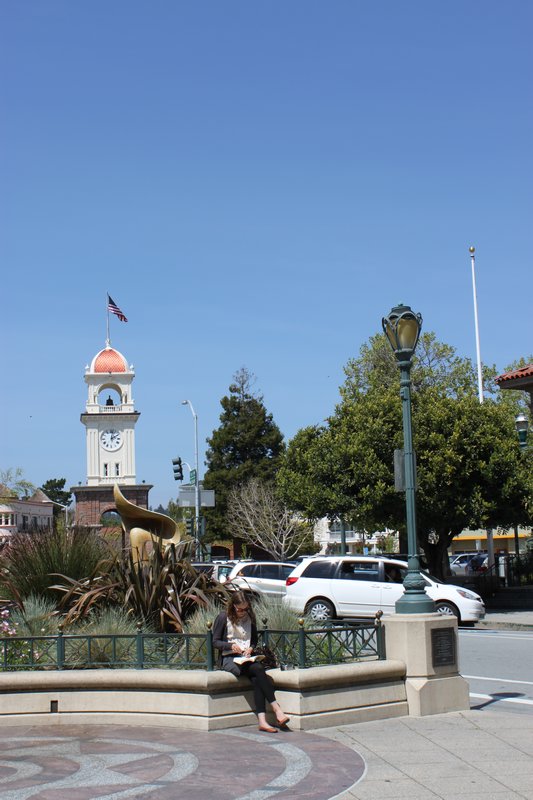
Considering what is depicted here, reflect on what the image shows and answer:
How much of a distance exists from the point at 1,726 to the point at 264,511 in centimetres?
5242

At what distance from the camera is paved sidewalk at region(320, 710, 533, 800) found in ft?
22.4

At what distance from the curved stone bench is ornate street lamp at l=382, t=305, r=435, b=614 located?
0.90 meters

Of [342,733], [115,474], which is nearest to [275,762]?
[342,733]

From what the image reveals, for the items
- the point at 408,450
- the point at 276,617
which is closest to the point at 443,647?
the point at 276,617

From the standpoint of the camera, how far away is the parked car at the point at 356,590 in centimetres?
2050

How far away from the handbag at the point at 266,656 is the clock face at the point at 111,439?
74.2 metres

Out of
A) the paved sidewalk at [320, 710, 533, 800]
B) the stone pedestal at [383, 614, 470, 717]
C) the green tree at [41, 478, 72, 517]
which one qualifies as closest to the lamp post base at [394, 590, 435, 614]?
the stone pedestal at [383, 614, 470, 717]

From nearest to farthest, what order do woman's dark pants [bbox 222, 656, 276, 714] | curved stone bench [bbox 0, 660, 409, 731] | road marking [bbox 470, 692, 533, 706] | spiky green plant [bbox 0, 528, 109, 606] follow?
1. woman's dark pants [bbox 222, 656, 276, 714]
2. curved stone bench [bbox 0, 660, 409, 731]
3. road marking [bbox 470, 692, 533, 706]
4. spiky green plant [bbox 0, 528, 109, 606]

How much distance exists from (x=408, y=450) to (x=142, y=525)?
538 cm

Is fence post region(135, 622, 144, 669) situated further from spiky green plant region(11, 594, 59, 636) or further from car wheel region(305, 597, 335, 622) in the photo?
car wheel region(305, 597, 335, 622)


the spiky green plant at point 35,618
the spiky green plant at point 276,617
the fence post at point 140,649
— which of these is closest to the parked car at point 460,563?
the spiky green plant at point 276,617

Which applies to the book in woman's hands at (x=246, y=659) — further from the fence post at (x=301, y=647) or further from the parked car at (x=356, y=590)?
the parked car at (x=356, y=590)

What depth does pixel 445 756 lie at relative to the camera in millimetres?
7875

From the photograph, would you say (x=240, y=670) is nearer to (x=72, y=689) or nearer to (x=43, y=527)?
(x=72, y=689)
